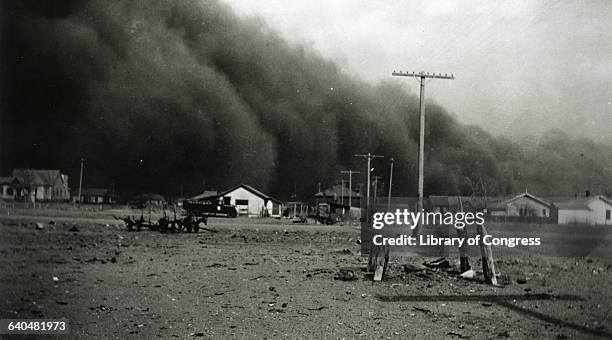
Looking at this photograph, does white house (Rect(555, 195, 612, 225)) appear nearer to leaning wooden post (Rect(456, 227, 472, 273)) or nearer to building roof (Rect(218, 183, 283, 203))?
leaning wooden post (Rect(456, 227, 472, 273))

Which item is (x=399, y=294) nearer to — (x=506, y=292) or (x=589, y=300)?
(x=506, y=292)

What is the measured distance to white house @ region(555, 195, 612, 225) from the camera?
8.55m

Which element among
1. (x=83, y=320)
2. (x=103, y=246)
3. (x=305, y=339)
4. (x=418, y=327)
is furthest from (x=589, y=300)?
(x=103, y=246)

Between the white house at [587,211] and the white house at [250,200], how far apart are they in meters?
29.2

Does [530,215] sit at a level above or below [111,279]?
above

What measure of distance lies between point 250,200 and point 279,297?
32.4 metres

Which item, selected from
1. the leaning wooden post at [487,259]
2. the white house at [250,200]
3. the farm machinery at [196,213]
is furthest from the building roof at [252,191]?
the leaning wooden post at [487,259]

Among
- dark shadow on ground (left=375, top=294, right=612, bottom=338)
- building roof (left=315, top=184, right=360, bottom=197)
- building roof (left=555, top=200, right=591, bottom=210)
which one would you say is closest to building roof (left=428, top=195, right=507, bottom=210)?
building roof (left=555, top=200, right=591, bottom=210)

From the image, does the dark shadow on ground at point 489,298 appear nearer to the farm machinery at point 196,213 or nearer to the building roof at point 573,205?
the building roof at point 573,205

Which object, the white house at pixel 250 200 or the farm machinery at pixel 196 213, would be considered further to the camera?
the white house at pixel 250 200

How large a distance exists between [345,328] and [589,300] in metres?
3.52

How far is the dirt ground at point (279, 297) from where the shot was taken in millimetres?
4988

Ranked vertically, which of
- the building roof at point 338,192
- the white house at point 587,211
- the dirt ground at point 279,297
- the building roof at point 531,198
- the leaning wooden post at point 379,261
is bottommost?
the dirt ground at point 279,297

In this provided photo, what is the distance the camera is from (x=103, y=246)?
11422 mm
